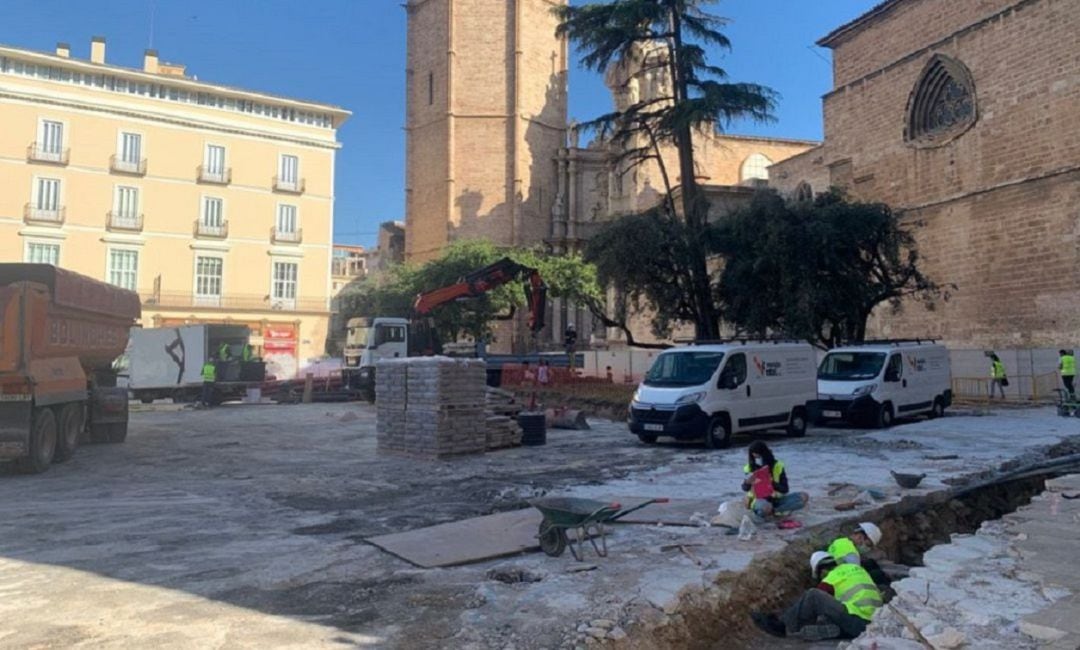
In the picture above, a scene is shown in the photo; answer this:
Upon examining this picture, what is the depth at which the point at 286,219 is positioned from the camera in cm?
4512

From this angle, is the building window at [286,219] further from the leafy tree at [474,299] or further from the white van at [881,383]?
the white van at [881,383]

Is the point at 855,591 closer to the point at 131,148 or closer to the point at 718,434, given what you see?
the point at 718,434

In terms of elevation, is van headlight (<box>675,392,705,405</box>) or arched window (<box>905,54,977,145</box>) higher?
arched window (<box>905,54,977,145</box>)

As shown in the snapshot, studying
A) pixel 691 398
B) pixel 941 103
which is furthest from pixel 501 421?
pixel 941 103

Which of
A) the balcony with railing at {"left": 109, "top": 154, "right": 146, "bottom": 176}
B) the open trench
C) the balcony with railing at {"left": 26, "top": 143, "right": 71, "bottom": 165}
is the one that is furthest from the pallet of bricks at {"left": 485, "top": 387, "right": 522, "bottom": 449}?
the balcony with railing at {"left": 26, "top": 143, "right": 71, "bottom": 165}

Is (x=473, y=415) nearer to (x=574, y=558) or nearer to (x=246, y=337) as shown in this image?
(x=574, y=558)

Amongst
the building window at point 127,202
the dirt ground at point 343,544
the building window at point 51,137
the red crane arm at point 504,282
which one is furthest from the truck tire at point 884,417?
the building window at point 51,137

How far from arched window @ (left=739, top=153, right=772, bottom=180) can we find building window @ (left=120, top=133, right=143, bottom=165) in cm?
3686

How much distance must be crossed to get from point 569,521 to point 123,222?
4245 cm

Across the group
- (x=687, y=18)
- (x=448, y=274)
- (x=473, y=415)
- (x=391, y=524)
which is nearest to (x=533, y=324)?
(x=473, y=415)

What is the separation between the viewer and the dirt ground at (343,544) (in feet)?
14.8

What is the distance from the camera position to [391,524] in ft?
24.3

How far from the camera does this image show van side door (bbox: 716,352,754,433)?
13445 mm

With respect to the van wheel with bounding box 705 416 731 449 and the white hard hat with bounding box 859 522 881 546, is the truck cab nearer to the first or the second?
the van wheel with bounding box 705 416 731 449
